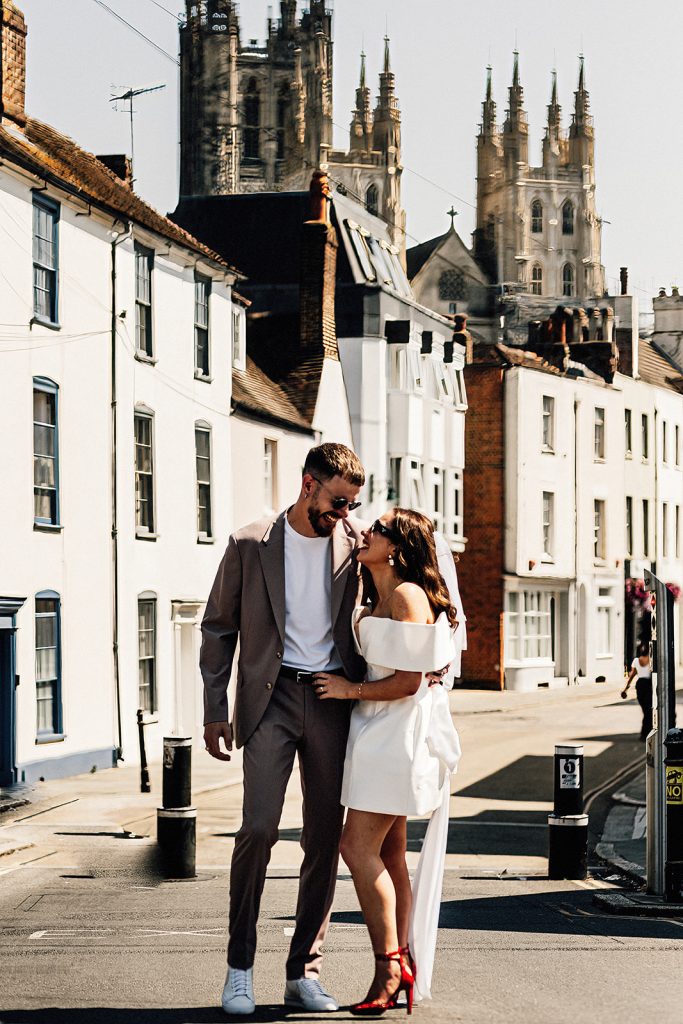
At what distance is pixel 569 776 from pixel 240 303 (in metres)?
21.3

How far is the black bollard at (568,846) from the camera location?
11.1 m

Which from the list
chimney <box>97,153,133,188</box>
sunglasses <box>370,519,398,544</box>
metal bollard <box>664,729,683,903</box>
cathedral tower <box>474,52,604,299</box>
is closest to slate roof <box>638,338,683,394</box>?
chimney <box>97,153,133,188</box>

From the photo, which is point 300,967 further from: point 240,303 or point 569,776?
point 240,303

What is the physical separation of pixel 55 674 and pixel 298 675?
15773mm

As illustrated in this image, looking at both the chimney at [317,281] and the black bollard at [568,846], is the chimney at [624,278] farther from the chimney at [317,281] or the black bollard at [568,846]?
the black bollard at [568,846]

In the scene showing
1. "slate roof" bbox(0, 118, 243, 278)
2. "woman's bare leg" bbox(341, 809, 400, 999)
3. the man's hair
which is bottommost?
"woman's bare leg" bbox(341, 809, 400, 999)

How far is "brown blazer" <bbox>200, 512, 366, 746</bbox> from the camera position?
6094mm

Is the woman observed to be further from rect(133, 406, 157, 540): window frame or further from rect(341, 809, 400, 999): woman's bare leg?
rect(133, 406, 157, 540): window frame

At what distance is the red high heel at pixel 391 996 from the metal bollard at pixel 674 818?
12.4 ft

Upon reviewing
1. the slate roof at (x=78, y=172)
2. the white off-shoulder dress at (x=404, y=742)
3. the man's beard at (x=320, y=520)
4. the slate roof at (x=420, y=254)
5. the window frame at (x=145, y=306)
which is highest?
the slate roof at (x=420, y=254)

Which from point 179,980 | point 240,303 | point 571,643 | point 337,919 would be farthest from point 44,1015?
point 571,643

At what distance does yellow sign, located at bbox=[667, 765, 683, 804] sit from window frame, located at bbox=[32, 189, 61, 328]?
13326 mm

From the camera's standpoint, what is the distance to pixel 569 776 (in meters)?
11.0

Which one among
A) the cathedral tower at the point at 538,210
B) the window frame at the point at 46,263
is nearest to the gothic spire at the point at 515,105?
the cathedral tower at the point at 538,210
